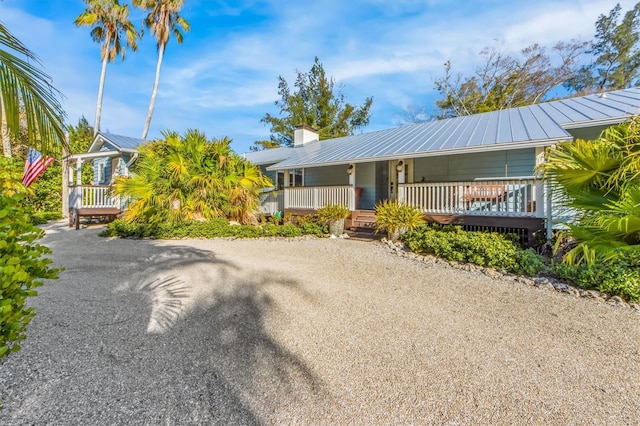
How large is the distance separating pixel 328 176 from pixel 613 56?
29.6m

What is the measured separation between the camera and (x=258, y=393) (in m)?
2.63

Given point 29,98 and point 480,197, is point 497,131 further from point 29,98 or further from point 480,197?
point 29,98

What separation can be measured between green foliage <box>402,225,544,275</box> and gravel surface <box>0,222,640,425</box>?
2.62ft

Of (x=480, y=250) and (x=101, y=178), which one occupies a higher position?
(x=101, y=178)

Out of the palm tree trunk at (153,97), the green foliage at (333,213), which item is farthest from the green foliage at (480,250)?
the palm tree trunk at (153,97)

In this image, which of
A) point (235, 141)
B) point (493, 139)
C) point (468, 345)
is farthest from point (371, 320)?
point (235, 141)

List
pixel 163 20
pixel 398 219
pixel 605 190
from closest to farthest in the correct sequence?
pixel 605 190
pixel 398 219
pixel 163 20

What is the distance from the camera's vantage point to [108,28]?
793 inches

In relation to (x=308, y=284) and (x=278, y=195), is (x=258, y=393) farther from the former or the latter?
(x=278, y=195)

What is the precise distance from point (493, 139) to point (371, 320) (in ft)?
23.9

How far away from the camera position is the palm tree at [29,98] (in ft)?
6.93

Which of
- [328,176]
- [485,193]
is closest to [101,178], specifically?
[328,176]

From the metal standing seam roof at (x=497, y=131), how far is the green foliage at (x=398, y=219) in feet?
5.84

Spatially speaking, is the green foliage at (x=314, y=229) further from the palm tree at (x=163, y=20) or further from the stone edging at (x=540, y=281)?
the palm tree at (x=163, y=20)
